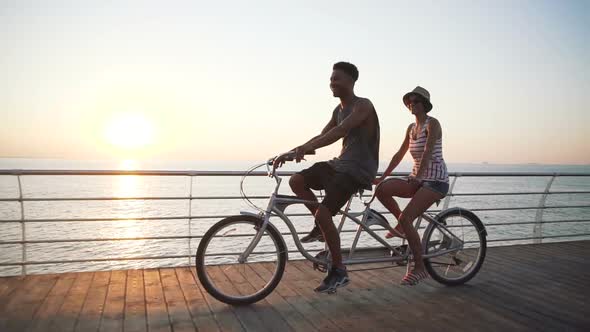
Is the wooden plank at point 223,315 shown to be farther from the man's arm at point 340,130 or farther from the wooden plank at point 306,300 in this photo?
the man's arm at point 340,130

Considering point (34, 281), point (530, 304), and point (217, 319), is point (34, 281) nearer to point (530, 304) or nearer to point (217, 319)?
point (217, 319)

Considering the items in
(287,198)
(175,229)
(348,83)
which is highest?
(348,83)

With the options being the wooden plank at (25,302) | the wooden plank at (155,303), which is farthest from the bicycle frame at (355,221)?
the wooden plank at (25,302)

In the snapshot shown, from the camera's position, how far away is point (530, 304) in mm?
3375

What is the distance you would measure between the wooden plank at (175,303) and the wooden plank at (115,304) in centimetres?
31

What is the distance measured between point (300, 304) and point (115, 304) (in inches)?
51.8

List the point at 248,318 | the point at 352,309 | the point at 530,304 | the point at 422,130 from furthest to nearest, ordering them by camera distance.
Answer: the point at 422,130 → the point at 530,304 → the point at 352,309 → the point at 248,318

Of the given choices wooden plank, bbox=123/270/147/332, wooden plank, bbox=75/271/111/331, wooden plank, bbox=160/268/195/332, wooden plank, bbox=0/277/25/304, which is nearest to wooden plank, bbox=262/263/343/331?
wooden plank, bbox=160/268/195/332

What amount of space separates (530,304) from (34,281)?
396 centimetres

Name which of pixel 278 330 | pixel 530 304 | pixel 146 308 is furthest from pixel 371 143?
pixel 146 308

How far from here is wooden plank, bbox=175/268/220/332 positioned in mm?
2787

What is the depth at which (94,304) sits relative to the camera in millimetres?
3121

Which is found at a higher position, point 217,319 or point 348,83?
point 348,83

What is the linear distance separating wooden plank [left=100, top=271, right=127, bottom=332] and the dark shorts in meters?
1.56
